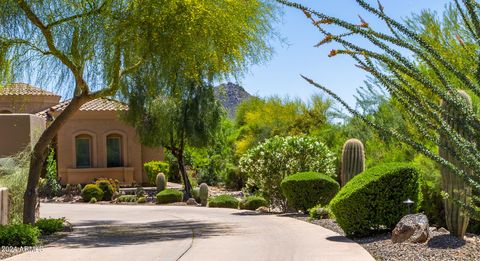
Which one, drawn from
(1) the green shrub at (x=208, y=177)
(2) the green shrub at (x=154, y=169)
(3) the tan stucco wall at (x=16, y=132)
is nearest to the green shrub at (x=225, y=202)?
(3) the tan stucco wall at (x=16, y=132)

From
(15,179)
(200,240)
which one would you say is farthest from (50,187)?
(200,240)

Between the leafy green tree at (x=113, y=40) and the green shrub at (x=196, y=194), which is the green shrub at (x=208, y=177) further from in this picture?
the leafy green tree at (x=113, y=40)

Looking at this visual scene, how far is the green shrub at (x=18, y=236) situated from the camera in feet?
43.9

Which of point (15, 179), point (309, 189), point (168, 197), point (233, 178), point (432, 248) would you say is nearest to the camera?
point (432, 248)

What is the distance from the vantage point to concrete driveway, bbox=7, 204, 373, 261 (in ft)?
40.4

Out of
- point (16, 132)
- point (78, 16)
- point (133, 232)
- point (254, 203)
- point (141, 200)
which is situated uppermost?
point (78, 16)

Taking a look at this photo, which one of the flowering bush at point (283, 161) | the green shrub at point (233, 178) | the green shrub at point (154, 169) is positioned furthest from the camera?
the green shrub at point (233, 178)

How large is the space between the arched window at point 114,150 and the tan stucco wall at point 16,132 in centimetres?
1909

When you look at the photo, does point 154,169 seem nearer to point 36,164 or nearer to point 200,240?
point 36,164

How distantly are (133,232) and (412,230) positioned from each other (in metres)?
A: 7.28

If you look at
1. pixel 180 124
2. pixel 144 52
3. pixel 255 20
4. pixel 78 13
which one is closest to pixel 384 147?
pixel 255 20

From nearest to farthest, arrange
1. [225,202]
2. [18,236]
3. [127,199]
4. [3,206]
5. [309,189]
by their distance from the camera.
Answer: [18,236] < [3,206] < [309,189] < [225,202] < [127,199]

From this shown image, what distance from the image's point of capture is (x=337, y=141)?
30.6 meters

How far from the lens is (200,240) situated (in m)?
14.8
